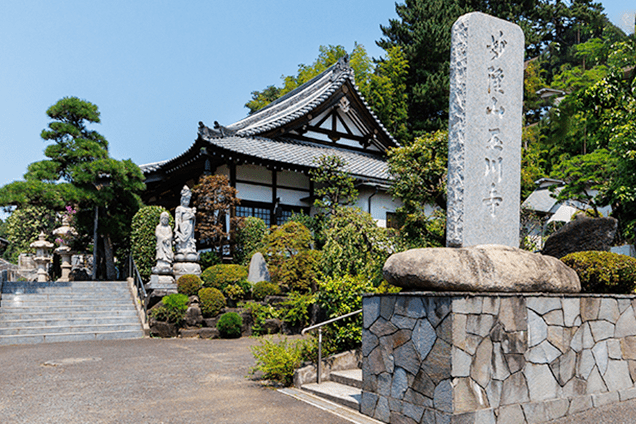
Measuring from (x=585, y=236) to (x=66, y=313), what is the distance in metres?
13.1

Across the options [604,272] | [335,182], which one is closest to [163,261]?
[335,182]

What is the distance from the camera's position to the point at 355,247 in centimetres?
989

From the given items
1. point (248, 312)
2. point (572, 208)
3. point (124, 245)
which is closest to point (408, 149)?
point (248, 312)

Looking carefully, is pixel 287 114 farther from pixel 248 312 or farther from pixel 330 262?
pixel 330 262

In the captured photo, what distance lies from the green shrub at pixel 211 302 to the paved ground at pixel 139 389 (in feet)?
8.72

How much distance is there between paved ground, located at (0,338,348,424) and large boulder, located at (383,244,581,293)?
5.80 ft

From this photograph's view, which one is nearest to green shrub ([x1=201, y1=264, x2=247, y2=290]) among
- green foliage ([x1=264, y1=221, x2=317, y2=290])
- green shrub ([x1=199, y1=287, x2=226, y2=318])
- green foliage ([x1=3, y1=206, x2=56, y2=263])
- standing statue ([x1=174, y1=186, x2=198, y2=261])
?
green shrub ([x1=199, y1=287, x2=226, y2=318])

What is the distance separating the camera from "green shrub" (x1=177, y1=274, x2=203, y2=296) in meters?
13.7

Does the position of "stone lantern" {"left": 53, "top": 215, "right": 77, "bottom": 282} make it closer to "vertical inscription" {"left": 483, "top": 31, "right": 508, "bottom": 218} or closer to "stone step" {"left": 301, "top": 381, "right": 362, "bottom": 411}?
"stone step" {"left": 301, "top": 381, "right": 362, "bottom": 411}

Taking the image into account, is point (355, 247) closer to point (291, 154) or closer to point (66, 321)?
point (66, 321)

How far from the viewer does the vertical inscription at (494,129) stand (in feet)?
18.5

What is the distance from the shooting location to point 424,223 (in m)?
11.4

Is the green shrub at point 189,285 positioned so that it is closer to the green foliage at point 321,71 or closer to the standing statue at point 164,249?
the standing statue at point 164,249

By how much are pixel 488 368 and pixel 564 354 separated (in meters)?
1.16
